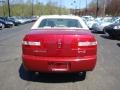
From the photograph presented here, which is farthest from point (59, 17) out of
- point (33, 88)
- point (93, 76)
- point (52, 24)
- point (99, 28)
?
point (99, 28)

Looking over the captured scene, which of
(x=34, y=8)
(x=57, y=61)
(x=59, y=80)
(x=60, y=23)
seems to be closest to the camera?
(x=57, y=61)

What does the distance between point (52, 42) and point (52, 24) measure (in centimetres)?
181

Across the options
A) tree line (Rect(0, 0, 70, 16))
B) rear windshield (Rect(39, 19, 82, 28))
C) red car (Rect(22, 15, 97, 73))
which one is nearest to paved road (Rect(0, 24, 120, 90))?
red car (Rect(22, 15, 97, 73))

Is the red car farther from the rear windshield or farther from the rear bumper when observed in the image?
the rear windshield

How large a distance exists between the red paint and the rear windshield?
5.26ft

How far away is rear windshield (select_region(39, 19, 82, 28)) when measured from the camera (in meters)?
8.52

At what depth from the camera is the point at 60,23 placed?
8625mm

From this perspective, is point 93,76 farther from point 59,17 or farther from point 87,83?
point 59,17

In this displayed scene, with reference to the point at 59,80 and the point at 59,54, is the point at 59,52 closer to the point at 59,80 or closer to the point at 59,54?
the point at 59,54

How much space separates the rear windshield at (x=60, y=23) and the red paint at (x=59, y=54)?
1.60 m

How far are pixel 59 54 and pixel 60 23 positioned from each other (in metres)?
1.95

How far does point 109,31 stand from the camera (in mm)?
19141

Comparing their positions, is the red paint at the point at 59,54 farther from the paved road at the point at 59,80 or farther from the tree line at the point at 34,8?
the tree line at the point at 34,8

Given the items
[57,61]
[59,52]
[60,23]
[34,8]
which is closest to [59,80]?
[57,61]
